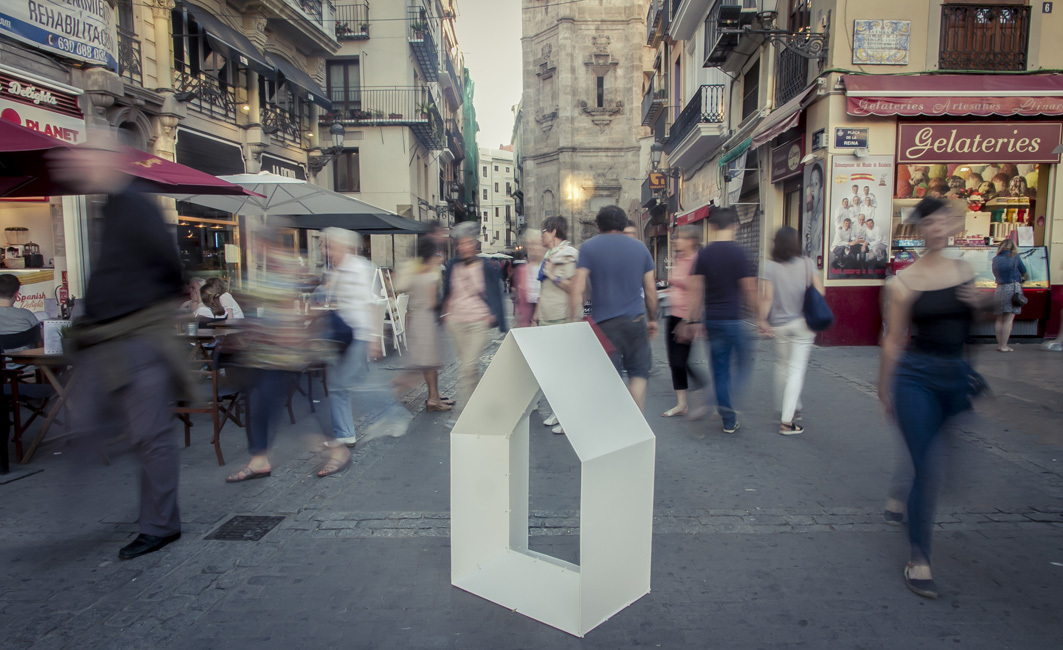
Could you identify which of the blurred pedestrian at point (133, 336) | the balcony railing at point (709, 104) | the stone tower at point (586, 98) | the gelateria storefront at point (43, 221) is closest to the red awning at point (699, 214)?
the balcony railing at point (709, 104)

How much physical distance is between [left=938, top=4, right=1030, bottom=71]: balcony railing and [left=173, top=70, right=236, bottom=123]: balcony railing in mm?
13837

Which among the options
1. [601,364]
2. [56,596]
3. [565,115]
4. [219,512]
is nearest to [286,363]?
[219,512]

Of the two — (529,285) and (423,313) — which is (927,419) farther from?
(529,285)

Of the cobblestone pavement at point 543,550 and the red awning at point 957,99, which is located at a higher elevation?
the red awning at point 957,99

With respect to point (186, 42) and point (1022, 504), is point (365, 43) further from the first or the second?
point (1022, 504)

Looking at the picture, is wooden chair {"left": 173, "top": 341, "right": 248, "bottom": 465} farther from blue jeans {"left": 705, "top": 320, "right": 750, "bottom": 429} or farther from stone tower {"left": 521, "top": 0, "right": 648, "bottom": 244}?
stone tower {"left": 521, "top": 0, "right": 648, "bottom": 244}

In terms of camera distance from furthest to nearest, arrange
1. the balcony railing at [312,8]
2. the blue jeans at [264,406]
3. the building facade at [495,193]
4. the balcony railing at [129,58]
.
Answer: the building facade at [495,193] < the balcony railing at [312,8] < the balcony railing at [129,58] < the blue jeans at [264,406]

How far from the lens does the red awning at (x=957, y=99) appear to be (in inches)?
399

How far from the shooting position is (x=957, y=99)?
10.2 meters

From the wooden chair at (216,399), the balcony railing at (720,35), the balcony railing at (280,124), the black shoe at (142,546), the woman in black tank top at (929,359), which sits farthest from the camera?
the balcony railing at (280,124)

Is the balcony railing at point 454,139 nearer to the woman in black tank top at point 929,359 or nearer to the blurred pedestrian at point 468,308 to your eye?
the blurred pedestrian at point 468,308

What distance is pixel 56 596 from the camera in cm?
297

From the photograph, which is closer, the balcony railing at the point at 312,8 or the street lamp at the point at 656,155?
the balcony railing at the point at 312,8

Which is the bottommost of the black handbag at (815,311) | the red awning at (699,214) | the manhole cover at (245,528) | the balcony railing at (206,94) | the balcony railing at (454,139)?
the manhole cover at (245,528)
